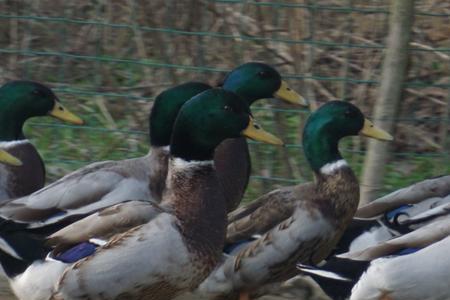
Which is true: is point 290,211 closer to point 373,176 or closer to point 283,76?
point 373,176

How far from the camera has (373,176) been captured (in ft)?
22.5

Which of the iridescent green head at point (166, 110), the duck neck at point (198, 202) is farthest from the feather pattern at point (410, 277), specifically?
the iridescent green head at point (166, 110)

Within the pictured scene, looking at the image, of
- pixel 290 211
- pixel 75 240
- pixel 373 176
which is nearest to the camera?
pixel 75 240

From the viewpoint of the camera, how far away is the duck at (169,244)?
18.1ft

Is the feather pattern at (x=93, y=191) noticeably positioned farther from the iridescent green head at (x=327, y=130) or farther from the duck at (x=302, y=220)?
the iridescent green head at (x=327, y=130)

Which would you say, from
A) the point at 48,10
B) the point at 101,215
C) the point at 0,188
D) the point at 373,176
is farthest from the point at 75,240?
the point at 48,10

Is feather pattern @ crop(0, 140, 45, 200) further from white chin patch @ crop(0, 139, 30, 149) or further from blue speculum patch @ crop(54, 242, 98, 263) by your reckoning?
blue speculum patch @ crop(54, 242, 98, 263)

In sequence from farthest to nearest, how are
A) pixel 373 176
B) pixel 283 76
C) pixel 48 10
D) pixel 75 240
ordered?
pixel 48 10 → pixel 283 76 → pixel 373 176 → pixel 75 240

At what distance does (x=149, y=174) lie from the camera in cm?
669

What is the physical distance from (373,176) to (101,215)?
1.71 m

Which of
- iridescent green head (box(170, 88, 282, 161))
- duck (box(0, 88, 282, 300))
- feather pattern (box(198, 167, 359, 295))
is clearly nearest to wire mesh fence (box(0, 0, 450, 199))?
feather pattern (box(198, 167, 359, 295))

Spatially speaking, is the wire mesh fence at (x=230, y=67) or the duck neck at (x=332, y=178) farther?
the wire mesh fence at (x=230, y=67)

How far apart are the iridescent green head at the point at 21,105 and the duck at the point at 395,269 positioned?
6.57 ft

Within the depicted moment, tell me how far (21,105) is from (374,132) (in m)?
1.91
